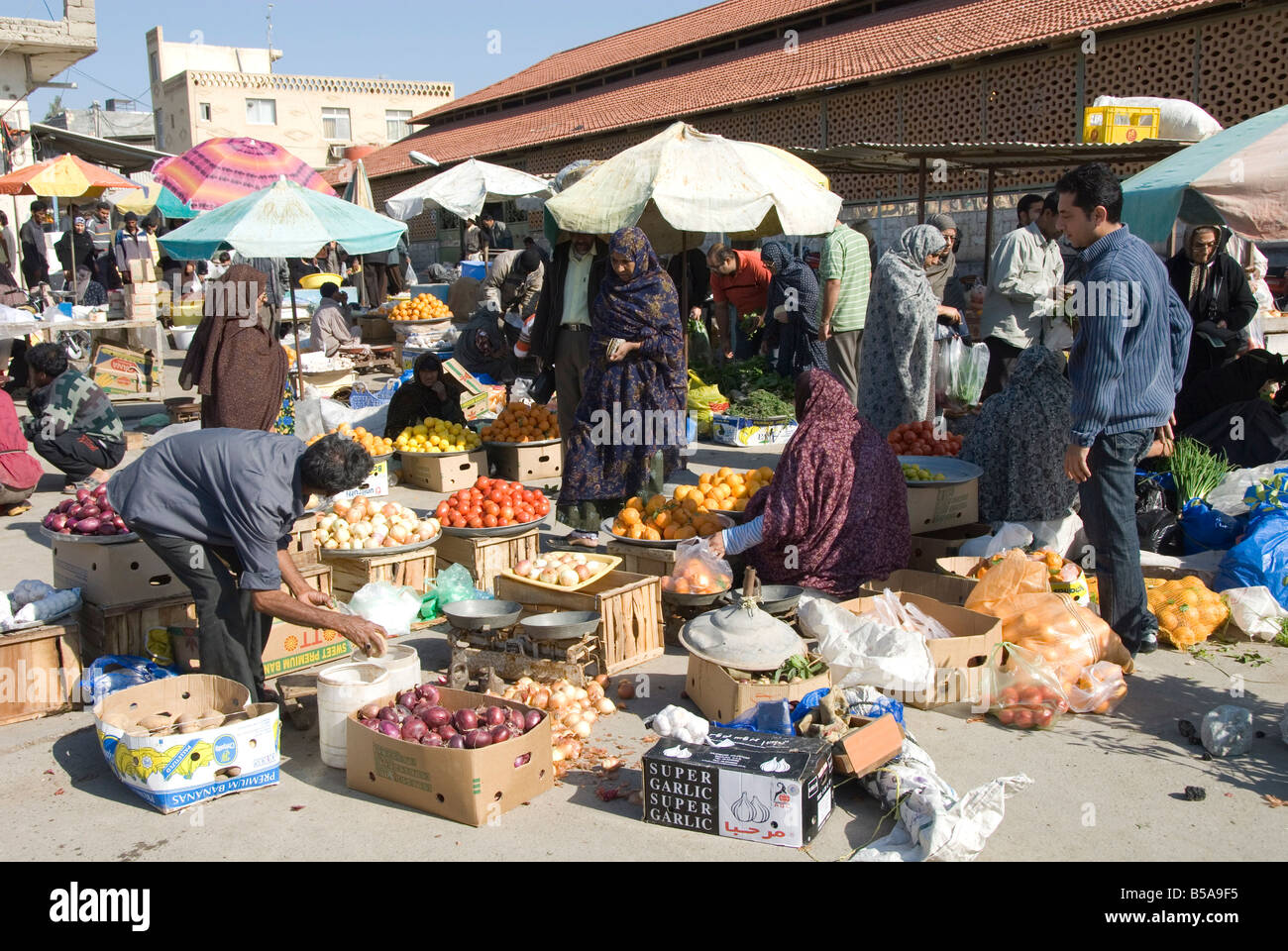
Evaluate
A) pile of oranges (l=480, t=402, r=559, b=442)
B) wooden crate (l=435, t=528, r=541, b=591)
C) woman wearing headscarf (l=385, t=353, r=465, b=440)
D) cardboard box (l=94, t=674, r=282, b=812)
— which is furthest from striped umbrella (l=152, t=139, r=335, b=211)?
cardboard box (l=94, t=674, r=282, b=812)

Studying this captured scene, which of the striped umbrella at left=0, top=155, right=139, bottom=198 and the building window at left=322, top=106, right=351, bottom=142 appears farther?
the building window at left=322, top=106, right=351, bottom=142

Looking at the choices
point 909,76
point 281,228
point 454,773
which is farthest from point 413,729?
point 909,76

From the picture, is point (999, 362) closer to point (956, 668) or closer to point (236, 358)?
point (956, 668)

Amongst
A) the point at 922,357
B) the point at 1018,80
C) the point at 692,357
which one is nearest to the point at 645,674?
the point at 922,357

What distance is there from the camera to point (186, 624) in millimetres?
5051

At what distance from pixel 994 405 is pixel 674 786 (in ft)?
11.4

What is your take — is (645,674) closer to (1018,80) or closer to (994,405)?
(994,405)

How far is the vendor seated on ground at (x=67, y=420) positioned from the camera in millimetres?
8219

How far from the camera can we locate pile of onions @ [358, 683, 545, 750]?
3705mm

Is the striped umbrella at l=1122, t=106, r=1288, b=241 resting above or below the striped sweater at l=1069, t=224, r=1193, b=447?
above

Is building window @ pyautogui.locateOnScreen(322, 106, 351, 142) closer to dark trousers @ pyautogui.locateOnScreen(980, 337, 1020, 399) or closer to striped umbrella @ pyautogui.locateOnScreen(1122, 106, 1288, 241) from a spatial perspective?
dark trousers @ pyautogui.locateOnScreen(980, 337, 1020, 399)

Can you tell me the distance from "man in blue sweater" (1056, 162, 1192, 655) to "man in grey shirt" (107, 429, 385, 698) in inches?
116

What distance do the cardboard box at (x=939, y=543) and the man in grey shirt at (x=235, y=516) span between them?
121 inches

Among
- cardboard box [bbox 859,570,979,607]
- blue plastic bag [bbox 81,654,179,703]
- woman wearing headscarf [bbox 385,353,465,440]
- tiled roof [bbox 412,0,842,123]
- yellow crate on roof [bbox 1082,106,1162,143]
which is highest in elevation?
tiled roof [bbox 412,0,842,123]
